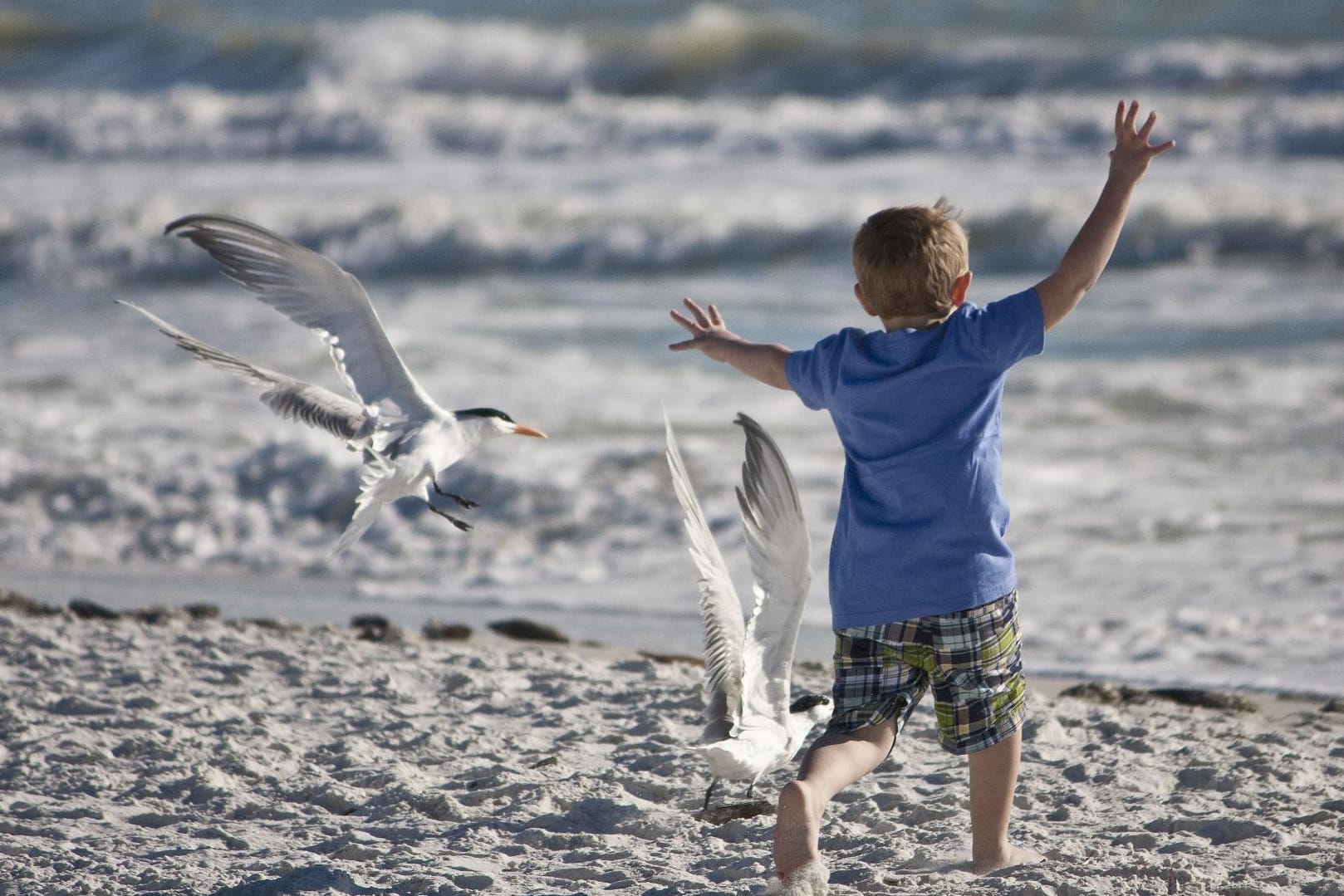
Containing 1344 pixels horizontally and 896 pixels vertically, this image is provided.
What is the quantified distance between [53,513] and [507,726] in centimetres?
335

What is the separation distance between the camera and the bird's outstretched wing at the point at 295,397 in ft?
10.5

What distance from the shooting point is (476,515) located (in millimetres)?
6297

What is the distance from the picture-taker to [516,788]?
326 centimetres

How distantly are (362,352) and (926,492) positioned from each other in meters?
1.14

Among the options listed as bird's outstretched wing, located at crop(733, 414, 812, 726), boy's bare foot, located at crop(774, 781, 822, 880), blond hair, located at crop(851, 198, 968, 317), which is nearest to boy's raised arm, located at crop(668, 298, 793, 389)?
bird's outstretched wing, located at crop(733, 414, 812, 726)

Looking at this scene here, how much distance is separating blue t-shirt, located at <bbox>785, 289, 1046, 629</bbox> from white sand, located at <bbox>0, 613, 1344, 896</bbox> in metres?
0.60

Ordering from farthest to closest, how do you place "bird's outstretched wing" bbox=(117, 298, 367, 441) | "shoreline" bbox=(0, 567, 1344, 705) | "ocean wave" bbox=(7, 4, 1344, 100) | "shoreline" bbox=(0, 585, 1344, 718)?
"ocean wave" bbox=(7, 4, 1344, 100) < "shoreline" bbox=(0, 567, 1344, 705) < "shoreline" bbox=(0, 585, 1344, 718) < "bird's outstretched wing" bbox=(117, 298, 367, 441)

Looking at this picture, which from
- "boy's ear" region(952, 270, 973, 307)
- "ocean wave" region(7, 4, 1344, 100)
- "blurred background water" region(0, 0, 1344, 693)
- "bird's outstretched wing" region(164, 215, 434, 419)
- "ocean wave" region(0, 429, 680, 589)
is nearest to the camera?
"boy's ear" region(952, 270, 973, 307)

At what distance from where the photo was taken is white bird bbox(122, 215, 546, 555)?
2.80 metres

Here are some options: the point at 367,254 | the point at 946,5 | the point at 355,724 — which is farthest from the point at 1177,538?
the point at 946,5

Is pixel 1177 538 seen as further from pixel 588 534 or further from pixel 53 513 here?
pixel 53 513

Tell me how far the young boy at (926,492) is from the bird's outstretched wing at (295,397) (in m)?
1.12

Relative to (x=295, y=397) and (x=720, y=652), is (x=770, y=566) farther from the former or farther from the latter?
(x=295, y=397)

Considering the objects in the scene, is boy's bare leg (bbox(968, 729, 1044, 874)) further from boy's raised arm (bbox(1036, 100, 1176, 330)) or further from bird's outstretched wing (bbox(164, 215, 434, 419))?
bird's outstretched wing (bbox(164, 215, 434, 419))
